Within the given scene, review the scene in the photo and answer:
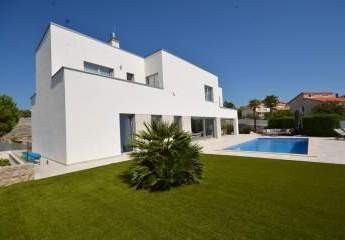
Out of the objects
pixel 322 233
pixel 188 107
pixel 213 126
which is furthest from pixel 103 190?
pixel 213 126

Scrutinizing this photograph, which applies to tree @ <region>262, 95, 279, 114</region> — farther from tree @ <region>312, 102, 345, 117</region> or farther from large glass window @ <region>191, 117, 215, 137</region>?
large glass window @ <region>191, 117, 215, 137</region>

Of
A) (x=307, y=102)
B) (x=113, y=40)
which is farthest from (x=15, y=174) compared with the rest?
(x=307, y=102)

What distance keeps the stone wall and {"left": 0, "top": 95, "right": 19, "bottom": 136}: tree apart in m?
24.6

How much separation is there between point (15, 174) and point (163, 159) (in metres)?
6.59

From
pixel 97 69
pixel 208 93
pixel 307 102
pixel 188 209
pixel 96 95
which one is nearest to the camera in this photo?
pixel 188 209

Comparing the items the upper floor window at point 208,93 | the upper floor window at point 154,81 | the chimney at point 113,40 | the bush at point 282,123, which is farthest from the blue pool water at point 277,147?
the chimney at point 113,40

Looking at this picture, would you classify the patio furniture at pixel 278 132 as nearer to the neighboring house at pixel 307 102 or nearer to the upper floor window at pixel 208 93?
the upper floor window at pixel 208 93

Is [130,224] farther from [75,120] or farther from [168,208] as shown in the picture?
[75,120]

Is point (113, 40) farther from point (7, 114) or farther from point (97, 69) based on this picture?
point (7, 114)

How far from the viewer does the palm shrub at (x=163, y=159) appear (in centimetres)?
628

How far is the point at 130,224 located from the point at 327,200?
500 centimetres

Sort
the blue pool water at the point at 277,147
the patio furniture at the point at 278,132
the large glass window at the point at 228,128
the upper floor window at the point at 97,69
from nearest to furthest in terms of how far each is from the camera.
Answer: the upper floor window at the point at 97,69, the blue pool water at the point at 277,147, the patio furniture at the point at 278,132, the large glass window at the point at 228,128

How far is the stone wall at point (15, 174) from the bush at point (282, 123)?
34.6 metres

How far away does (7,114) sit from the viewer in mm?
25891
